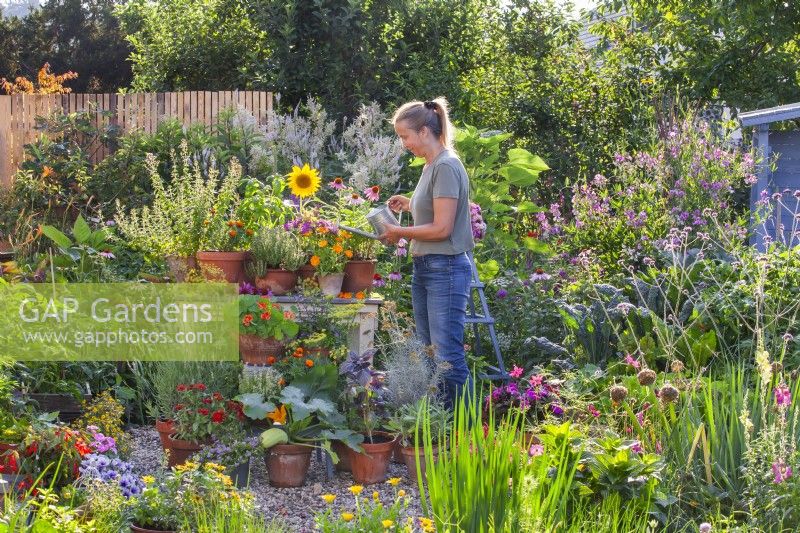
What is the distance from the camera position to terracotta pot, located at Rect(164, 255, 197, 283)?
5.21m

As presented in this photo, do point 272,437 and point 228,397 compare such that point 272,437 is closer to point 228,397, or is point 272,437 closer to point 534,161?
point 228,397

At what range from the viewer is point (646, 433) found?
149 inches

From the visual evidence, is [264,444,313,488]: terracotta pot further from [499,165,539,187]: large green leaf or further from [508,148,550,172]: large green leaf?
[508,148,550,172]: large green leaf

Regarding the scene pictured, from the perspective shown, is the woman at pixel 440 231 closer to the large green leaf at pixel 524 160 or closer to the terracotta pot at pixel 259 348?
the terracotta pot at pixel 259 348

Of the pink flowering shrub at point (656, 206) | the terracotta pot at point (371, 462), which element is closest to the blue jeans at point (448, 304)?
the terracotta pot at point (371, 462)

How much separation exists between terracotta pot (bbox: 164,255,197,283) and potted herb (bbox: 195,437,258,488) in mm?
1297

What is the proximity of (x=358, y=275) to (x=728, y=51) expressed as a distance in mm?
7738

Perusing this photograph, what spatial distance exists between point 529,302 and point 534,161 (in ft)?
4.69

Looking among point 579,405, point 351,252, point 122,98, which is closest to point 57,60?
point 122,98

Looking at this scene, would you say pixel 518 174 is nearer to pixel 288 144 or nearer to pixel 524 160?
pixel 524 160

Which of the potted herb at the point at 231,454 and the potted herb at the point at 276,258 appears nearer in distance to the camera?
the potted herb at the point at 231,454

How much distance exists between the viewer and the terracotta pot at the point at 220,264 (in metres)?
4.94

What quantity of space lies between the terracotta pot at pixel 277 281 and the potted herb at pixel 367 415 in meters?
0.61

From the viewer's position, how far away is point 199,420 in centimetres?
420
